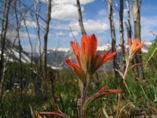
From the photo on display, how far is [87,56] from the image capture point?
1.66 ft

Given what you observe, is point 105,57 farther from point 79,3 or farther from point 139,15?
point 139,15

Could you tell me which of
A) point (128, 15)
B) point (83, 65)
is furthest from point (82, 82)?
point (128, 15)

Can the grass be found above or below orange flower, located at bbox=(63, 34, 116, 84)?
below

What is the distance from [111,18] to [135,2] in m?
0.81

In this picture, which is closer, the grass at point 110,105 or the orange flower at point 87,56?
the orange flower at point 87,56

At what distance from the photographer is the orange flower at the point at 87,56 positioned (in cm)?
48

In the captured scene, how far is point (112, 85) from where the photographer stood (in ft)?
9.70

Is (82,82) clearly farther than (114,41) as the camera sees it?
No

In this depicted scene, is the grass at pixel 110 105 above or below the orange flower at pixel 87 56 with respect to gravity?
below

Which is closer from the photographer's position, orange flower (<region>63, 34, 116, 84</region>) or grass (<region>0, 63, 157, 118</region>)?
orange flower (<region>63, 34, 116, 84</region>)

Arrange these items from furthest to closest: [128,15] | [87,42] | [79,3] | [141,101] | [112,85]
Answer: [128,15] < [79,3] < [112,85] < [141,101] < [87,42]

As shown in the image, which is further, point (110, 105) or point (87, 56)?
point (110, 105)

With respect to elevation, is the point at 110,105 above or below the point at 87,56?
below

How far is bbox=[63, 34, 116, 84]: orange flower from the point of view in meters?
0.48
